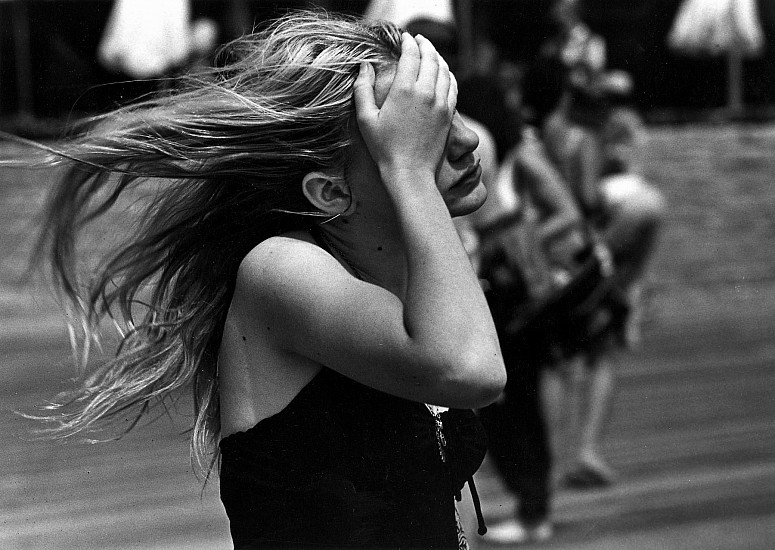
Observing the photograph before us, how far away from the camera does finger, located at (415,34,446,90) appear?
1418 millimetres

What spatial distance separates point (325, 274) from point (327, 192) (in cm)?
16

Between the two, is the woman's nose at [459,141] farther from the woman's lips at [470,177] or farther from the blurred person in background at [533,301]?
the blurred person in background at [533,301]

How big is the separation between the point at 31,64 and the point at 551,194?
8.50ft

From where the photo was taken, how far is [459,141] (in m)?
1.49

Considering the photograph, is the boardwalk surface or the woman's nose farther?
the boardwalk surface

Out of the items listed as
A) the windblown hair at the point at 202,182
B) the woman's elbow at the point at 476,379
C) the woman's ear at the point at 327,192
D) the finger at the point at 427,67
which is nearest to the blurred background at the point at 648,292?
the windblown hair at the point at 202,182

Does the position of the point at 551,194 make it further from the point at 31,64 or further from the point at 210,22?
the point at 210,22

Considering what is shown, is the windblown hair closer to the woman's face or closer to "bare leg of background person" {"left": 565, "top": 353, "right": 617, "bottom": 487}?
the woman's face

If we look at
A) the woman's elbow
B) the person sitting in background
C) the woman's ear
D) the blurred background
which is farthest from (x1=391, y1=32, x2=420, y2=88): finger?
the person sitting in background

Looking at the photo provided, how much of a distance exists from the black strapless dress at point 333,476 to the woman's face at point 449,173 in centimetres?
24

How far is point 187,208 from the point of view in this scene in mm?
1638

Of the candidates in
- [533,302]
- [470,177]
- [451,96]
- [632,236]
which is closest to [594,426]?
[632,236]

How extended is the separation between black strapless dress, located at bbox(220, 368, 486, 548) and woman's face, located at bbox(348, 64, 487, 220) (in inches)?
9.3

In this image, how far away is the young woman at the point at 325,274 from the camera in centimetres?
136
